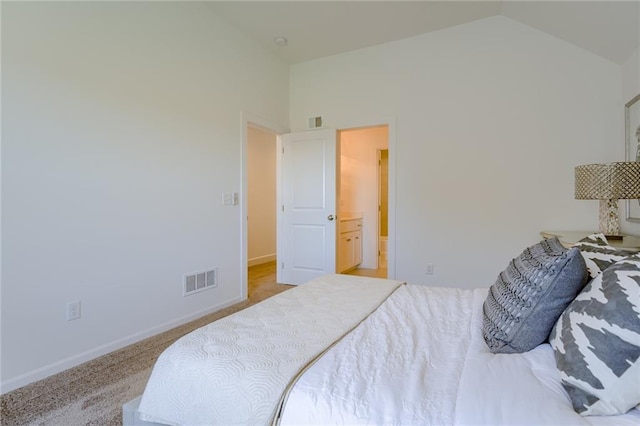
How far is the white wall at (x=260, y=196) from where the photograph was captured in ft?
18.6

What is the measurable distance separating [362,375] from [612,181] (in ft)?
7.46

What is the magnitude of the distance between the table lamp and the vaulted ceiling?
1.08 m

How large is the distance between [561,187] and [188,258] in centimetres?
352

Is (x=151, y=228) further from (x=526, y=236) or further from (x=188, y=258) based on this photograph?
(x=526, y=236)

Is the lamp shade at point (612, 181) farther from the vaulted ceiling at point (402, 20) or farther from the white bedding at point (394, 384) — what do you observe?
the white bedding at point (394, 384)

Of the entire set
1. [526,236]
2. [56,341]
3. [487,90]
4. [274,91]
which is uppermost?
[274,91]

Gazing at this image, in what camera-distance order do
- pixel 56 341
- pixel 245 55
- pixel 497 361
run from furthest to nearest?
pixel 245 55
pixel 56 341
pixel 497 361

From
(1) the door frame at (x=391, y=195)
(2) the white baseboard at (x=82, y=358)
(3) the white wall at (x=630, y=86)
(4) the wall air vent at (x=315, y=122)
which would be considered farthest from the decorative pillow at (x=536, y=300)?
→ (4) the wall air vent at (x=315, y=122)

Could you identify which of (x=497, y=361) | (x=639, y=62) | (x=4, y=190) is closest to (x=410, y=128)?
(x=639, y=62)

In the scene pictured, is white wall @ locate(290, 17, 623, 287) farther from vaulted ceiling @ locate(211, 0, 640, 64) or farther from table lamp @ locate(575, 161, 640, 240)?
table lamp @ locate(575, 161, 640, 240)

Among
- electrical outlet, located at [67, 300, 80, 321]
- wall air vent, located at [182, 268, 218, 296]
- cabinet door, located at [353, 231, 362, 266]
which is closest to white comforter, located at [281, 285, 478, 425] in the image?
electrical outlet, located at [67, 300, 80, 321]

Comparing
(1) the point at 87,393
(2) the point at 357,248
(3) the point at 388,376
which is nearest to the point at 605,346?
(3) the point at 388,376

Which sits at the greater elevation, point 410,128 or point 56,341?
point 410,128

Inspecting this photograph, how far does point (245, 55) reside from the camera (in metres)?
3.57
